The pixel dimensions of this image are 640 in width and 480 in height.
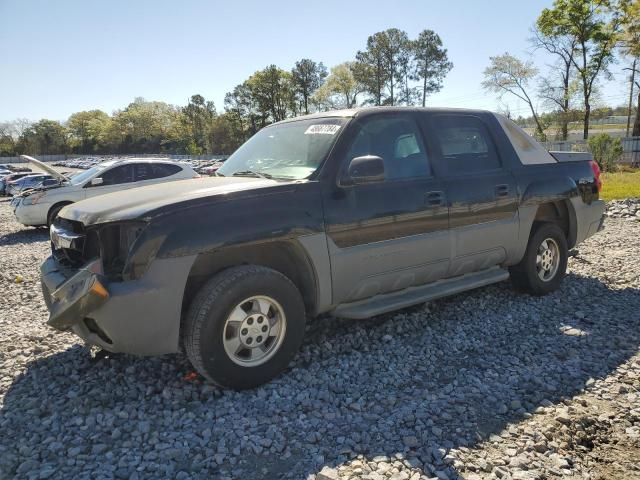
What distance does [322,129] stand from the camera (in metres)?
4.00

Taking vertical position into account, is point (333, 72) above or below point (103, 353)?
above

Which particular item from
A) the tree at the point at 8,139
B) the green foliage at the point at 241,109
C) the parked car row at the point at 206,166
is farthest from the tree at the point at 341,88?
the tree at the point at 8,139

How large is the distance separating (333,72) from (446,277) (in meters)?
64.3

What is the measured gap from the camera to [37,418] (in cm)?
307

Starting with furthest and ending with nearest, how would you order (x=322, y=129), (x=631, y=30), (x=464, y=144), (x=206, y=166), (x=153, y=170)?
(x=206, y=166) → (x=631, y=30) → (x=153, y=170) → (x=464, y=144) → (x=322, y=129)

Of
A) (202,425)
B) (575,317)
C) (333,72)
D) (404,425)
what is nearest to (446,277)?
(575,317)

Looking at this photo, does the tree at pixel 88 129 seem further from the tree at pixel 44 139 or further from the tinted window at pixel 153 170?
the tinted window at pixel 153 170

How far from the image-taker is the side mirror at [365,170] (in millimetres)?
3527

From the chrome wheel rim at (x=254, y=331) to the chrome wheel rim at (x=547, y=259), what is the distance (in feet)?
10.5

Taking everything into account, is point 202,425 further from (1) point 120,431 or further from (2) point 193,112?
(2) point 193,112

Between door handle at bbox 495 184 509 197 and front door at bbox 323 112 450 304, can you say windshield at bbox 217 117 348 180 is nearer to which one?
front door at bbox 323 112 450 304

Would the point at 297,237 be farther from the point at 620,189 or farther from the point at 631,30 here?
the point at 631,30

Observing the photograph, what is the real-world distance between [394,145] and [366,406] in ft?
7.11

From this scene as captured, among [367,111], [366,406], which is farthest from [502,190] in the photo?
[366,406]
